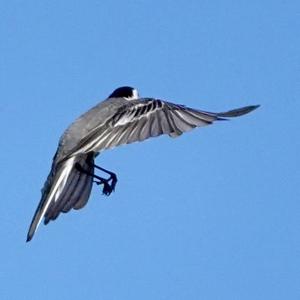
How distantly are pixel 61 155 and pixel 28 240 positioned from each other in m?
1.56

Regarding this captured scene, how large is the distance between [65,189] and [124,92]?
7.82 ft

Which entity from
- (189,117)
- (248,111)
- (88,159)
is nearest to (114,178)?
(88,159)

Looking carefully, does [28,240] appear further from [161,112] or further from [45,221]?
[161,112]

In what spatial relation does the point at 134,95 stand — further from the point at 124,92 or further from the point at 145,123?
the point at 145,123

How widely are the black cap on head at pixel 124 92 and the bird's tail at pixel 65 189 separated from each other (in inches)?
67.4

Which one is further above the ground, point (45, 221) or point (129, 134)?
point (129, 134)

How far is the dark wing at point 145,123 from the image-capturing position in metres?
9.78

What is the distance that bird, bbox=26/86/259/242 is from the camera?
982cm

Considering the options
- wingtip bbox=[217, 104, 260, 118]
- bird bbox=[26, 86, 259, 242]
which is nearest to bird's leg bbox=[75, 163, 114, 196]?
bird bbox=[26, 86, 259, 242]

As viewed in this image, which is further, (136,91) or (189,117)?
(136,91)

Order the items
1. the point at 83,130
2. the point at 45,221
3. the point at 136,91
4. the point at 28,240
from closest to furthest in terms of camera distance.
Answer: the point at 28,240 → the point at 45,221 → the point at 83,130 → the point at 136,91

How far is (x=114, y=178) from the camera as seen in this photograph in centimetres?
1070

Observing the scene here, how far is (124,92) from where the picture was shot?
12.5 m

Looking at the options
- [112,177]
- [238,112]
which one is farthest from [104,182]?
[238,112]
